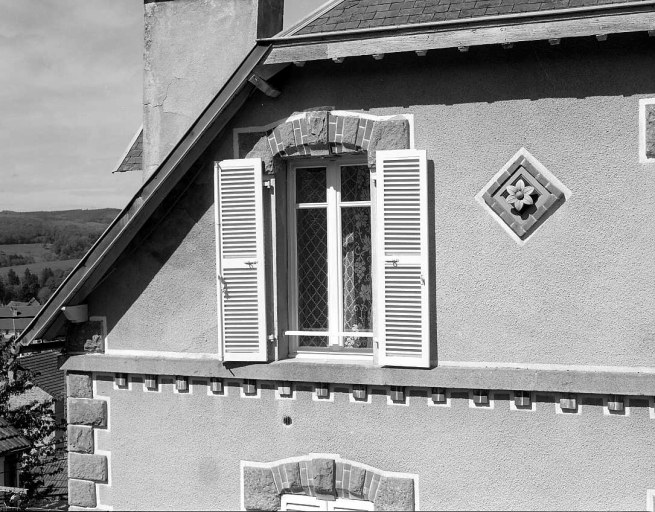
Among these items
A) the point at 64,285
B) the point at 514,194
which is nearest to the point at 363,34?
the point at 514,194

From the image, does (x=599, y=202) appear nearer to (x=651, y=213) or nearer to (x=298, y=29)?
(x=651, y=213)

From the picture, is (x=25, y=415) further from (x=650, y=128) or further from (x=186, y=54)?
(x=650, y=128)

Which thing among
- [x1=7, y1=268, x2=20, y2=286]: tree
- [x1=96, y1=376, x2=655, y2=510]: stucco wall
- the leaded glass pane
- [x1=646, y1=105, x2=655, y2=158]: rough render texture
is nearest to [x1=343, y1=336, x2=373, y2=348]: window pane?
the leaded glass pane

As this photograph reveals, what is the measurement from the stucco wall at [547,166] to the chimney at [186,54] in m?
1.89

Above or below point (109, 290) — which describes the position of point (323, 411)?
below

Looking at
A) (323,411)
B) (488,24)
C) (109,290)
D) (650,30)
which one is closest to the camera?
(650,30)

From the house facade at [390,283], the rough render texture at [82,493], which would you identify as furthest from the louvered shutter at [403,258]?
the rough render texture at [82,493]

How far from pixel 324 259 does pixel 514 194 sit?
162 centimetres

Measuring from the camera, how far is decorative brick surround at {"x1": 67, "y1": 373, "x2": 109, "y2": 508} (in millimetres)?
7234

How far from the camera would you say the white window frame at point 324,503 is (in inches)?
256

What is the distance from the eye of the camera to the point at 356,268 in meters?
6.71

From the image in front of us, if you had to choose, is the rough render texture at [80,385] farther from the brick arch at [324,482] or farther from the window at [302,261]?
the brick arch at [324,482]

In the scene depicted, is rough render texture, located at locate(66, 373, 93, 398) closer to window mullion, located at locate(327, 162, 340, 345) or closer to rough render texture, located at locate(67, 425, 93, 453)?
rough render texture, located at locate(67, 425, 93, 453)

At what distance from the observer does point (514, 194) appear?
6062 millimetres
